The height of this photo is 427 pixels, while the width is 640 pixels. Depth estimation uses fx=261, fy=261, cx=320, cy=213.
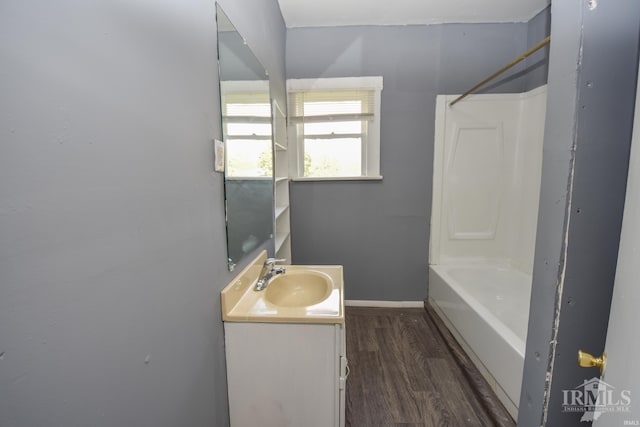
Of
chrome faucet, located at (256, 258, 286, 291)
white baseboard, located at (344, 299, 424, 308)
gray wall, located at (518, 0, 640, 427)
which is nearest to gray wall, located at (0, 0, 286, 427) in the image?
chrome faucet, located at (256, 258, 286, 291)

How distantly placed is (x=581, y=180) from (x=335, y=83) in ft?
7.26

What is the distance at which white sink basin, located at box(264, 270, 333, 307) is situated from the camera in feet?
4.91

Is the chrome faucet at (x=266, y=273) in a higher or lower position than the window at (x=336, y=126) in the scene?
lower

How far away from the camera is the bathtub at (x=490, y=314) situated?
148 centimetres

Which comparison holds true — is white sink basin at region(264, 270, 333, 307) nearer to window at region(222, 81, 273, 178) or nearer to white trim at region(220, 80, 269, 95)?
window at region(222, 81, 273, 178)

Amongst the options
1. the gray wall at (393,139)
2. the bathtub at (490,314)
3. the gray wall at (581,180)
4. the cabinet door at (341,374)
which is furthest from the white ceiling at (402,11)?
the cabinet door at (341,374)

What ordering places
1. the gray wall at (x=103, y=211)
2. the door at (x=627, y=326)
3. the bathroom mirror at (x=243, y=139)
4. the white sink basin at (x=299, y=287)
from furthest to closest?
the white sink basin at (x=299, y=287), the bathroom mirror at (x=243, y=139), the door at (x=627, y=326), the gray wall at (x=103, y=211)

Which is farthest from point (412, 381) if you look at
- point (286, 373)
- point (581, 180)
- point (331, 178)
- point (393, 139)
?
point (393, 139)

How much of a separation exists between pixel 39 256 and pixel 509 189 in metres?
3.20

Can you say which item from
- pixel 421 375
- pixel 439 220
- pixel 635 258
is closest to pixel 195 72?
pixel 635 258

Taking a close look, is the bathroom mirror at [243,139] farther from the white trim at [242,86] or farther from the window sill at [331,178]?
the window sill at [331,178]

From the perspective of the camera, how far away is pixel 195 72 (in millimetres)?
873

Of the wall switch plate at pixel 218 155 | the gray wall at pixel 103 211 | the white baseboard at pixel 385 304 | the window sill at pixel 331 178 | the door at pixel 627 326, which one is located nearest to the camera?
the gray wall at pixel 103 211

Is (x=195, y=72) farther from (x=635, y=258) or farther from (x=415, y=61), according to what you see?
(x=415, y=61)
